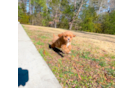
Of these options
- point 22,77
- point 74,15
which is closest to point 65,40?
point 22,77

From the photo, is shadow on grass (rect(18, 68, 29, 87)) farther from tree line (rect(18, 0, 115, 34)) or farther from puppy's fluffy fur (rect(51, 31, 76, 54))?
tree line (rect(18, 0, 115, 34))

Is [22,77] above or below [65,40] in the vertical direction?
below

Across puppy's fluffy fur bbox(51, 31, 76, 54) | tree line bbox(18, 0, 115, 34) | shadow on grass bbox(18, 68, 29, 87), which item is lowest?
shadow on grass bbox(18, 68, 29, 87)

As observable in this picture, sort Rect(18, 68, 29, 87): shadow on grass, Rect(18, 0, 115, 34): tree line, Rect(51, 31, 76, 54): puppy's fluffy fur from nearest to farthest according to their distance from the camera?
Rect(18, 68, 29, 87): shadow on grass, Rect(51, 31, 76, 54): puppy's fluffy fur, Rect(18, 0, 115, 34): tree line

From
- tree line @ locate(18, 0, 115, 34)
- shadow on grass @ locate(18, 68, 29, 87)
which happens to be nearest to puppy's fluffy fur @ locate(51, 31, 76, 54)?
shadow on grass @ locate(18, 68, 29, 87)

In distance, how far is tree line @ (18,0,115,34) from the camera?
932 inches

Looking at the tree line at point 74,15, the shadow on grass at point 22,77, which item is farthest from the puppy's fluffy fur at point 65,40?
the tree line at point 74,15

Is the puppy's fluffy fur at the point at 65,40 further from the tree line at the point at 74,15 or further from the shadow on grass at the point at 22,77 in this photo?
the tree line at the point at 74,15

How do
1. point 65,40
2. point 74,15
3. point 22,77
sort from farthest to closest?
1. point 74,15
2. point 65,40
3. point 22,77

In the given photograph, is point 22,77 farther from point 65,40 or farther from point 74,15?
point 74,15

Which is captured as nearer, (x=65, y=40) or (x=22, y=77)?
(x=22, y=77)

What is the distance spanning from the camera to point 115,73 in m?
2.44

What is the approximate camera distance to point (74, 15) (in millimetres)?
25219

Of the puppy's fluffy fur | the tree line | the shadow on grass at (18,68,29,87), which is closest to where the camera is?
the shadow on grass at (18,68,29,87)
